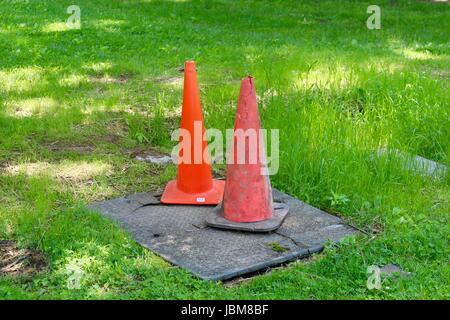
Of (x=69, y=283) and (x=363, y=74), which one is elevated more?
(x=363, y=74)

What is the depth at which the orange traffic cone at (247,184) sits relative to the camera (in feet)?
16.9

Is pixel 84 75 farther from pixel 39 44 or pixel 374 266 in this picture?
pixel 374 266

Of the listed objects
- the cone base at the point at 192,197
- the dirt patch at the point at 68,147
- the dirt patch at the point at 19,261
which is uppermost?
the dirt patch at the point at 68,147

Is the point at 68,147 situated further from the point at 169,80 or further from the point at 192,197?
the point at 169,80

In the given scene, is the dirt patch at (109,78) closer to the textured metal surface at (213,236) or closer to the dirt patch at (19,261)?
the textured metal surface at (213,236)

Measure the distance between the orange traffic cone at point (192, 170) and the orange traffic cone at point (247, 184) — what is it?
414mm

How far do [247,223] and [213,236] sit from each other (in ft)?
0.87

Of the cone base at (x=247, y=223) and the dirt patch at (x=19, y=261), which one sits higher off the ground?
the cone base at (x=247, y=223)

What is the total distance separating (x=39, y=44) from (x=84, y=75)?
176cm

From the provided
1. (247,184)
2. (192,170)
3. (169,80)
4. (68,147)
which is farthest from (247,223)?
(169,80)

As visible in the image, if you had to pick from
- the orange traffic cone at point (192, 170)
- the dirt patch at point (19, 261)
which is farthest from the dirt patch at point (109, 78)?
the dirt patch at point (19, 261)

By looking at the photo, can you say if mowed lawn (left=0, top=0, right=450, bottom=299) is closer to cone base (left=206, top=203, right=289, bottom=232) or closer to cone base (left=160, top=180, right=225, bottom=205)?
cone base (left=160, top=180, right=225, bottom=205)
